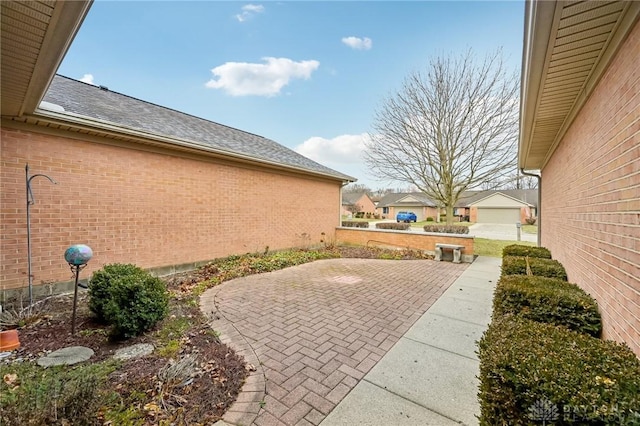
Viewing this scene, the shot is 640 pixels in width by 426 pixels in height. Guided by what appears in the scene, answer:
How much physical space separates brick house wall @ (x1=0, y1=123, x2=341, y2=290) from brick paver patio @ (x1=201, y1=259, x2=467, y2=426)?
80.8 inches

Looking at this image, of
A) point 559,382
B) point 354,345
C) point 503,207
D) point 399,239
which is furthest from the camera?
point 503,207

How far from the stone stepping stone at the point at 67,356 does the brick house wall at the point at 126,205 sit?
2.72m

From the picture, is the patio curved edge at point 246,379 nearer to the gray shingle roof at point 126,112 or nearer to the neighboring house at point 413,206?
the gray shingle roof at point 126,112

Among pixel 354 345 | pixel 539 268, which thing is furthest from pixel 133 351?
pixel 539 268

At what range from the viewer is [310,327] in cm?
382

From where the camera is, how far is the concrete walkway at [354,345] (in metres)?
2.23

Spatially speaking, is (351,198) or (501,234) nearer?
(501,234)

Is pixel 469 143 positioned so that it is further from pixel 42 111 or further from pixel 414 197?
pixel 414 197

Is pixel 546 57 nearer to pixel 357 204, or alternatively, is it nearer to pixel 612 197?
pixel 612 197

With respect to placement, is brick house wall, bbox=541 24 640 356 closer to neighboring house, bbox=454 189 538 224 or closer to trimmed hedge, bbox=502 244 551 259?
trimmed hedge, bbox=502 244 551 259

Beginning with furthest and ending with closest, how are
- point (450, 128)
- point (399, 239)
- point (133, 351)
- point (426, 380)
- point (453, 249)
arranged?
point (450, 128)
point (399, 239)
point (453, 249)
point (133, 351)
point (426, 380)

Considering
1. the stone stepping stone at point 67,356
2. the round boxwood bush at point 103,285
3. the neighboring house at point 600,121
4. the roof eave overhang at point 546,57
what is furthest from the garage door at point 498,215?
the stone stepping stone at point 67,356

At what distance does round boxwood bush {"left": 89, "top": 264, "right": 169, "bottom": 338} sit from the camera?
336 centimetres

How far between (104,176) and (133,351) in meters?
4.14
